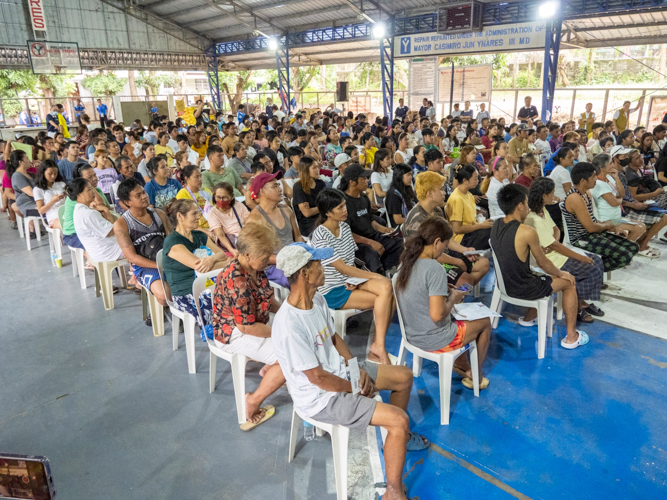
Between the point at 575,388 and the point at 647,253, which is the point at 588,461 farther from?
the point at 647,253

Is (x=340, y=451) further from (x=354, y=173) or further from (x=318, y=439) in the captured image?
(x=354, y=173)

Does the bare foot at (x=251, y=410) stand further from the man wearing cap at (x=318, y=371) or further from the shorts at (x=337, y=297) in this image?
the shorts at (x=337, y=297)

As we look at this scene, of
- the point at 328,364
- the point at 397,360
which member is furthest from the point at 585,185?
the point at 328,364

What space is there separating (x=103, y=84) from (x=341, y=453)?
26.7 meters

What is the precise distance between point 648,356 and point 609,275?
4.87 feet

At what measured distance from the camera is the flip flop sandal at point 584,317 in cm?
370

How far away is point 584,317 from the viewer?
3.72 meters

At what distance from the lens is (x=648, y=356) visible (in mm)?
3227

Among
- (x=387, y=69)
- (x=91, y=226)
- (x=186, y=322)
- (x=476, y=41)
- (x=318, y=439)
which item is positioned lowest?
(x=318, y=439)

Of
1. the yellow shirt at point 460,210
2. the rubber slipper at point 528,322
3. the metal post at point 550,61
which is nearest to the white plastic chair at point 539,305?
the rubber slipper at point 528,322

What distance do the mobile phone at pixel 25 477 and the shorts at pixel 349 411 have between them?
1063mm

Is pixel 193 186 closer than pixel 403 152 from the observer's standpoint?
Yes

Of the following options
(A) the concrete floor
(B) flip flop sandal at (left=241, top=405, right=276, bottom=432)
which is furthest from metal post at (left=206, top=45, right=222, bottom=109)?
(B) flip flop sandal at (left=241, top=405, right=276, bottom=432)

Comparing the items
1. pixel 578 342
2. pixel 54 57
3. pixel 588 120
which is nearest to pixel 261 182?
pixel 578 342
